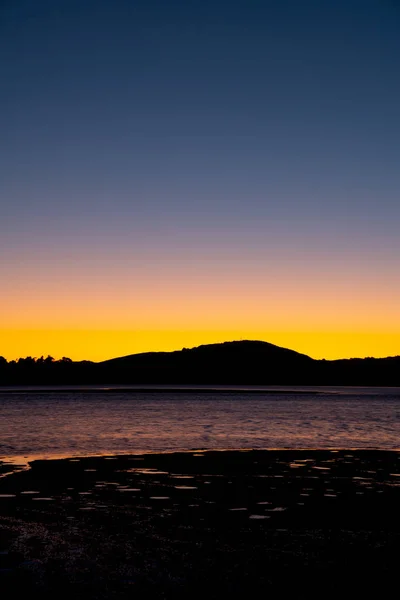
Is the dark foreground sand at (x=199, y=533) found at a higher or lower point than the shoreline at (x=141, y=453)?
lower

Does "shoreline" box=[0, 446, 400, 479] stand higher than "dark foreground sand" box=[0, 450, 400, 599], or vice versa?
"shoreline" box=[0, 446, 400, 479]

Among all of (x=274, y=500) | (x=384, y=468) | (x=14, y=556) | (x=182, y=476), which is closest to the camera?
(x=14, y=556)

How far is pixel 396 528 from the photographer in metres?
18.0

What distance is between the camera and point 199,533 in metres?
17.3

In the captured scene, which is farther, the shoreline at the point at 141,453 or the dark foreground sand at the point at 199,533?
the shoreline at the point at 141,453

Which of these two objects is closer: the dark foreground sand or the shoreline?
the dark foreground sand

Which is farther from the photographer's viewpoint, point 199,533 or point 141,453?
point 141,453

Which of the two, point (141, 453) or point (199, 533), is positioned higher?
point (141, 453)

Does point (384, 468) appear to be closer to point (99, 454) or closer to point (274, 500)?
point (274, 500)

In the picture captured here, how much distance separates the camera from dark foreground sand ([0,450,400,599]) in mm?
13086

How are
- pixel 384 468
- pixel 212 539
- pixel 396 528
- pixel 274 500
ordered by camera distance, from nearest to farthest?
pixel 212 539, pixel 396 528, pixel 274 500, pixel 384 468

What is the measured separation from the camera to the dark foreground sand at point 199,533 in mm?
13086

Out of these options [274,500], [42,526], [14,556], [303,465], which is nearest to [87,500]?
[42,526]

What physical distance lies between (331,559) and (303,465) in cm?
1739
